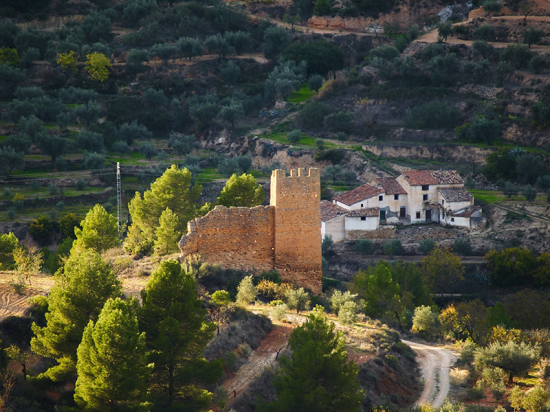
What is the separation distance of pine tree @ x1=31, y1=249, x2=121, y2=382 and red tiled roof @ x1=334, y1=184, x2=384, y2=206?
3325 cm

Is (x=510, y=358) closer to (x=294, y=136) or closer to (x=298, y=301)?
(x=298, y=301)

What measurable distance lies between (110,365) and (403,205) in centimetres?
3874

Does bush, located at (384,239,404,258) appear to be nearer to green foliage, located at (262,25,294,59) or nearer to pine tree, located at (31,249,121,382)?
pine tree, located at (31,249,121,382)

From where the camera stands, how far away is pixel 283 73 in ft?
241

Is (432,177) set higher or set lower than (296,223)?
lower

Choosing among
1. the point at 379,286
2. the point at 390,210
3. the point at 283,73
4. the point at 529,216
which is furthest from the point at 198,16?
the point at 379,286

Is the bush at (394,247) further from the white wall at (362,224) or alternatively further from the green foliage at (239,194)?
the green foliage at (239,194)

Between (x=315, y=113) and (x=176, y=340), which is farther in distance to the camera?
(x=315, y=113)

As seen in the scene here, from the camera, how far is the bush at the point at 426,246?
166ft

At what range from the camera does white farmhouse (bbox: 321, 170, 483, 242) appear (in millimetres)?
52406

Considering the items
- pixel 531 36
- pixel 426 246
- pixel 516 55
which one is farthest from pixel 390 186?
pixel 531 36

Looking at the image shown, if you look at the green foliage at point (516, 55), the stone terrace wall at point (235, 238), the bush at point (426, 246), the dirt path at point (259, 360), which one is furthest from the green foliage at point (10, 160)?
the green foliage at point (516, 55)

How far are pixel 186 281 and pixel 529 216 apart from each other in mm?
36352

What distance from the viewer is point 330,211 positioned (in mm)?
52625
